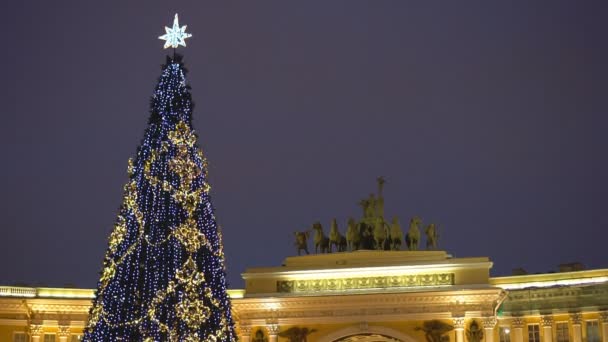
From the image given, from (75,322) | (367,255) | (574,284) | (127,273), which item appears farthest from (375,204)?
(127,273)

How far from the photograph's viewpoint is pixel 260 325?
3578cm

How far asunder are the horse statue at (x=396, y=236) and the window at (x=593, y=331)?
7.58 m

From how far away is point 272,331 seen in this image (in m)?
35.5

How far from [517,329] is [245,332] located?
411 inches

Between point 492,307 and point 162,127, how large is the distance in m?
15.5

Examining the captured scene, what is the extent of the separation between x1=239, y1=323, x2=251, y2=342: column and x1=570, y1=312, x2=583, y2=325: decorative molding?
1217cm

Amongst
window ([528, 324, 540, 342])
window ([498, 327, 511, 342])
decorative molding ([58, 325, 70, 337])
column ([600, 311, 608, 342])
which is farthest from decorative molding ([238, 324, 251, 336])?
column ([600, 311, 608, 342])

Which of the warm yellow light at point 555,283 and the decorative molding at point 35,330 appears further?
the decorative molding at point 35,330

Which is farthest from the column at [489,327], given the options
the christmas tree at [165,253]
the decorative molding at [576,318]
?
the christmas tree at [165,253]

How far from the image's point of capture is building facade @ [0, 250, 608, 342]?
3397 cm

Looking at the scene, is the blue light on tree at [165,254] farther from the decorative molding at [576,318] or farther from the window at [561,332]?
the window at [561,332]

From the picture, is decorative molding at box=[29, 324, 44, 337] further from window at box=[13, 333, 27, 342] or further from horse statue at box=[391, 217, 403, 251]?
horse statue at box=[391, 217, 403, 251]

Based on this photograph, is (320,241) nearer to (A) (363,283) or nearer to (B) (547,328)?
(A) (363,283)

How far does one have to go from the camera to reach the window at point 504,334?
116 feet
